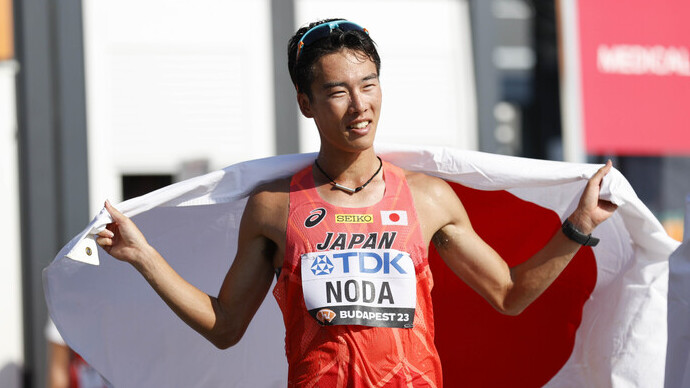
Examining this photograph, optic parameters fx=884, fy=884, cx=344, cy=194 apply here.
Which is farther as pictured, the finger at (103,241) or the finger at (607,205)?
the finger at (607,205)

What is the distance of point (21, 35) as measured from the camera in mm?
6371

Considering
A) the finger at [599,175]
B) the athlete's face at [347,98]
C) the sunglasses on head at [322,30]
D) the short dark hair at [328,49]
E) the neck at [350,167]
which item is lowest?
the finger at [599,175]

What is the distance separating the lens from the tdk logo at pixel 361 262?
2.64 m

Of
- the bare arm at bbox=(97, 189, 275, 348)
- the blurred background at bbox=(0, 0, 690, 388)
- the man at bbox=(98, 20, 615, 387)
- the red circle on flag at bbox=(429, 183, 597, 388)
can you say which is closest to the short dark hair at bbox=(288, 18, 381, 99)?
the man at bbox=(98, 20, 615, 387)

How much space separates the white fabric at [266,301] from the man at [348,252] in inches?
12.2

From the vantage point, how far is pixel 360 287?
8.62 feet

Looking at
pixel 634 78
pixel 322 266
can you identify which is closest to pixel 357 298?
pixel 322 266

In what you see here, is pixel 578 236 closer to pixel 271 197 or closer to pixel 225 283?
pixel 271 197

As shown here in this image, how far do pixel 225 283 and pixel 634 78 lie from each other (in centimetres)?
531

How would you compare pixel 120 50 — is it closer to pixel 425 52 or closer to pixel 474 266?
pixel 425 52

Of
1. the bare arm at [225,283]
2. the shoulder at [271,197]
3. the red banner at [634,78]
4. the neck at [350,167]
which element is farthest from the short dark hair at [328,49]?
the red banner at [634,78]

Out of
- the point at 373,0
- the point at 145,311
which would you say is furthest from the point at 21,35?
the point at 145,311

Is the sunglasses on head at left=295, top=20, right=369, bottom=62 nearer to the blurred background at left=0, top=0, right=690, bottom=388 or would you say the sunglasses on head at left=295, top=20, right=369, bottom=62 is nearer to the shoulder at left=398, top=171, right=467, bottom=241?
the shoulder at left=398, top=171, right=467, bottom=241

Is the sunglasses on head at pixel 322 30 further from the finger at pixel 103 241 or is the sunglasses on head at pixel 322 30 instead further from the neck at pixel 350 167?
the finger at pixel 103 241
